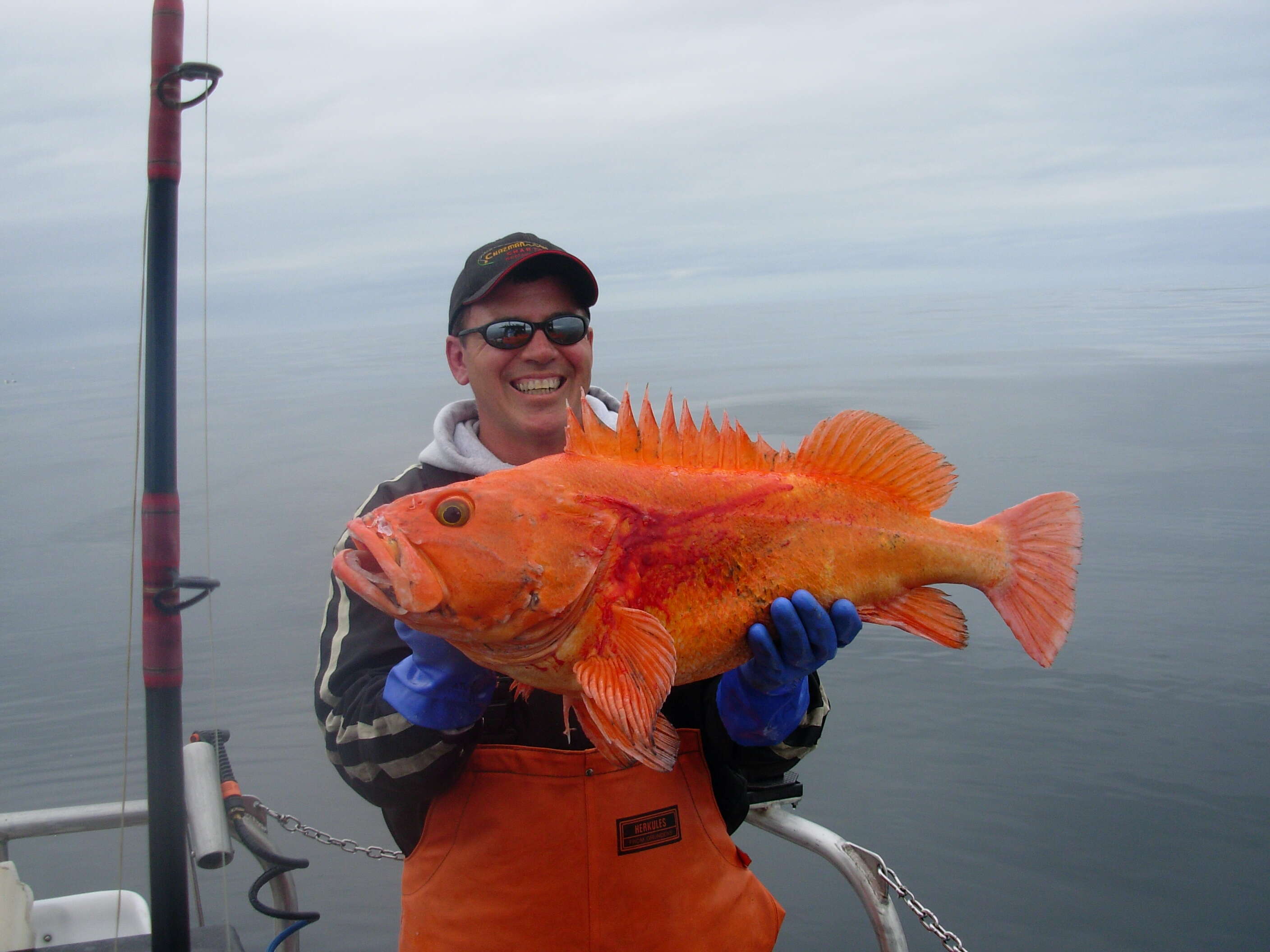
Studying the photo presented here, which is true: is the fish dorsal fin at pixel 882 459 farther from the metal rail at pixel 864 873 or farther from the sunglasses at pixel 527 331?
the metal rail at pixel 864 873

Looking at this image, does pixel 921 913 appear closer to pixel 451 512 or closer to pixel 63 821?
pixel 451 512

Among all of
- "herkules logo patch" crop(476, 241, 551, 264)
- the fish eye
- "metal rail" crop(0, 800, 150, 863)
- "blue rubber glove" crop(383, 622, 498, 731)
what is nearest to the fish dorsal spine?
the fish eye

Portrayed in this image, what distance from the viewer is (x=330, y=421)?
24922mm

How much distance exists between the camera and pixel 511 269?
9.52 ft

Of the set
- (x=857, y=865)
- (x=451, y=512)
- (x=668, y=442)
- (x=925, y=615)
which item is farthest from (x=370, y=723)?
(x=857, y=865)

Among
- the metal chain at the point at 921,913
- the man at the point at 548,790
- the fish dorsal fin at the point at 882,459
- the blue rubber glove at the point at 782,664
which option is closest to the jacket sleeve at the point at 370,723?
the man at the point at 548,790

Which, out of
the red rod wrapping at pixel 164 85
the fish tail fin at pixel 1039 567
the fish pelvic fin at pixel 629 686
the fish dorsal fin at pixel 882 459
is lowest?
the fish pelvic fin at pixel 629 686

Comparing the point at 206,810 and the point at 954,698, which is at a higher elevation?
the point at 206,810

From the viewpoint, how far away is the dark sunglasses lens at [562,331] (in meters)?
2.96

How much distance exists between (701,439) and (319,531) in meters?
11.3

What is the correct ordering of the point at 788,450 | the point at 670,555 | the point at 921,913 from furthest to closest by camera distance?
the point at 921,913 → the point at 788,450 → the point at 670,555

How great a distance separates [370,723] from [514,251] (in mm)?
1656

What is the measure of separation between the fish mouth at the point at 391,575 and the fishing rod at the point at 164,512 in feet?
4.10

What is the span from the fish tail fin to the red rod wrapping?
2947mm
